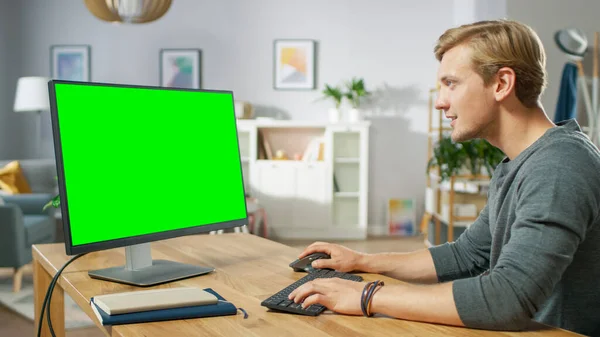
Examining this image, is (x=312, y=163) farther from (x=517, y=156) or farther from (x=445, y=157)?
(x=517, y=156)

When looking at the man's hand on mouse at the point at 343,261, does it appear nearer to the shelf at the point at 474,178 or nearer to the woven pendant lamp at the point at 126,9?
the woven pendant lamp at the point at 126,9

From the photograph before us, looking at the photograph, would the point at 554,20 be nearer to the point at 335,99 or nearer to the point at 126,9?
the point at 335,99

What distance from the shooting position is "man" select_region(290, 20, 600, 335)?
1.16 m

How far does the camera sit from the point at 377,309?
4.10 feet

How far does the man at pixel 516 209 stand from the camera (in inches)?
45.6

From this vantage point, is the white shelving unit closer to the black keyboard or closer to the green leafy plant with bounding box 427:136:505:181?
the green leafy plant with bounding box 427:136:505:181

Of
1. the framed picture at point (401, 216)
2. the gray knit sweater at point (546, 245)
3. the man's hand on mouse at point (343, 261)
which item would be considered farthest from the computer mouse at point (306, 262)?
the framed picture at point (401, 216)

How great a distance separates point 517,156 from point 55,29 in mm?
7127

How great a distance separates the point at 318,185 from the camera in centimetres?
716

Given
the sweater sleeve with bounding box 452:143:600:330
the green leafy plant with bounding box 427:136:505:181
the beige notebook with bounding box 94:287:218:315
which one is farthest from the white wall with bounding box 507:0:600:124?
the beige notebook with bounding box 94:287:218:315

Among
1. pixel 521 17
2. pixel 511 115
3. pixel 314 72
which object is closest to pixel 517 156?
pixel 511 115

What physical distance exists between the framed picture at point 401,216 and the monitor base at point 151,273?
5979 mm

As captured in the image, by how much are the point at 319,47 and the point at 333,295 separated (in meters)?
6.53

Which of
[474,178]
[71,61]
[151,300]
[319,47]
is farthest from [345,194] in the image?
[151,300]
